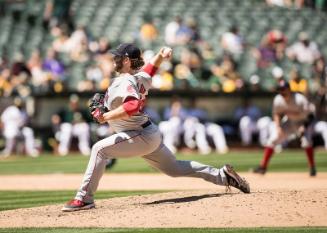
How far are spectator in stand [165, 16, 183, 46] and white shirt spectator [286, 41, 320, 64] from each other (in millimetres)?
3050

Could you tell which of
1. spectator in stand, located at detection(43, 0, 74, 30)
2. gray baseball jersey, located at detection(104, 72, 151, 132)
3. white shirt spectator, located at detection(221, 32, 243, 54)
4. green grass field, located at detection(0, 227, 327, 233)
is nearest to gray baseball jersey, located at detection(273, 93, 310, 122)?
gray baseball jersey, located at detection(104, 72, 151, 132)

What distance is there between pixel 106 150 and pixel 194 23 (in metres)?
14.9

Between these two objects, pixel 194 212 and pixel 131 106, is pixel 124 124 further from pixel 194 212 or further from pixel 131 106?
pixel 194 212

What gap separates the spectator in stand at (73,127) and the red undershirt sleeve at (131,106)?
13.4 meters

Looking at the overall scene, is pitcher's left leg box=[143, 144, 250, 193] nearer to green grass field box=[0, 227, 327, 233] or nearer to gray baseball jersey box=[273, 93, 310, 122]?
green grass field box=[0, 227, 327, 233]

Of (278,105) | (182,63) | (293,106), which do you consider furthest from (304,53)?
(278,105)

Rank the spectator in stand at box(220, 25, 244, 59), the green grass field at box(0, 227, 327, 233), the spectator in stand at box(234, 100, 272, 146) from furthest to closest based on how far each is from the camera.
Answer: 1. the spectator in stand at box(220, 25, 244, 59)
2. the spectator in stand at box(234, 100, 272, 146)
3. the green grass field at box(0, 227, 327, 233)

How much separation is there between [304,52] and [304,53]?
32 mm

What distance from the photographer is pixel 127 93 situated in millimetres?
7789

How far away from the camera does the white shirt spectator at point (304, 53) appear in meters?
22.5

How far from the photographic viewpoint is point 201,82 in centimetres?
2194

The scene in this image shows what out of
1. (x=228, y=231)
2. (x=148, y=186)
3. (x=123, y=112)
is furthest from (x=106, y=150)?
(x=148, y=186)

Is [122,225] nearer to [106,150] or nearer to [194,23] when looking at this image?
[106,150]

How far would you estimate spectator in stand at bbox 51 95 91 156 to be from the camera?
836 inches
